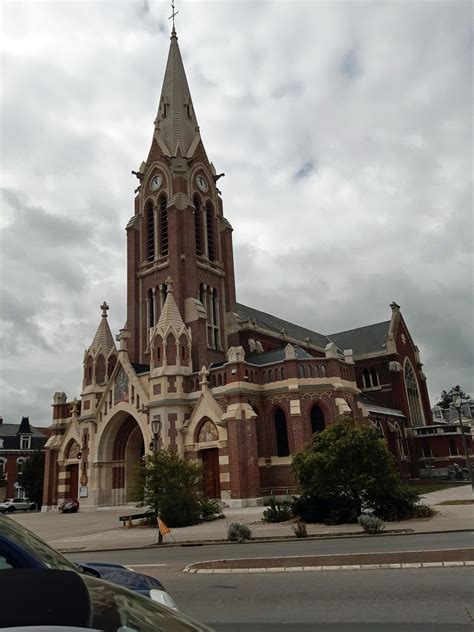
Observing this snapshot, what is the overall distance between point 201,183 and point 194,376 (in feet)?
65.3

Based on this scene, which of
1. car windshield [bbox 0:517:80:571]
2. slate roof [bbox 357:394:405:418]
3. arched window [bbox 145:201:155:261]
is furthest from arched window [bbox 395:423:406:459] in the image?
car windshield [bbox 0:517:80:571]

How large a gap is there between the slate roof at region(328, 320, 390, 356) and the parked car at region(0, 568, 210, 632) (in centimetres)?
5687

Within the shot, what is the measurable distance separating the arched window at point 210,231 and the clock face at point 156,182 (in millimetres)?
4646

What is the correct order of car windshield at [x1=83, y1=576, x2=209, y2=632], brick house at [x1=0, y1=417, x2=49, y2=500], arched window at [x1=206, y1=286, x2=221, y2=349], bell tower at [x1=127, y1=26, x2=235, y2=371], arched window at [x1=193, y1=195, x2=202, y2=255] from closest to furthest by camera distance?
car windshield at [x1=83, y1=576, x2=209, y2=632] < bell tower at [x1=127, y1=26, x2=235, y2=371] < arched window at [x1=206, y1=286, x2=221, y2=349] < arched window at [x1=193, y1=195, x2=202, y2=255] < brick house at [x1=0, y1=417, x2=49, y2=500]

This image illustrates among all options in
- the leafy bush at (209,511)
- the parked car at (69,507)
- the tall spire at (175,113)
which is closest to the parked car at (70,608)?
the leafy bush at (209,511)

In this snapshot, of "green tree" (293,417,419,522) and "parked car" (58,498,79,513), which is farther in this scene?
"parked car" (58,498,79,513)

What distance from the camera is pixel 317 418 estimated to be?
32.2 m

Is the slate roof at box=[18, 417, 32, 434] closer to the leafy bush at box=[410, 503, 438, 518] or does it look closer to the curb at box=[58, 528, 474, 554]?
the curb at box=[58, 528, 474, 554]

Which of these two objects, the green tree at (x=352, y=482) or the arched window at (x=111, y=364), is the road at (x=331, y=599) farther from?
the arched window at (x=111, y=364)

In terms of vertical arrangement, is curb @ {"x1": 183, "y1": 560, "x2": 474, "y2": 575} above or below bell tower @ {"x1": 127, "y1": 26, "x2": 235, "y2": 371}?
below

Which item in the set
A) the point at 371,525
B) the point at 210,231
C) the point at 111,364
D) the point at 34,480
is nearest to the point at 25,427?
the point at 34,480

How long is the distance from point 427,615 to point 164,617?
560 centimetres

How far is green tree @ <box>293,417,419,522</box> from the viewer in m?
18.6

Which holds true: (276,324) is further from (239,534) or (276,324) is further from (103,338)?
(239,534)
